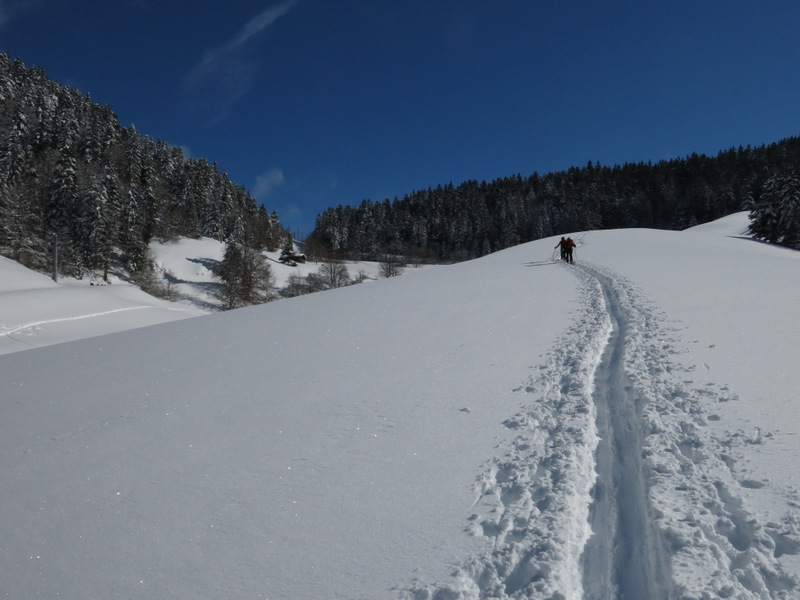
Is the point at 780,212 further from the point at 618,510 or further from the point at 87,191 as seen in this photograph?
the point at 87,191

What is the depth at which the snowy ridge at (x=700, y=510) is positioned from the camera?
8.76 ft

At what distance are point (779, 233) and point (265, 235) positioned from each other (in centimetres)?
8043

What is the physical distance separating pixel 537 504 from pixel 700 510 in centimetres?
129

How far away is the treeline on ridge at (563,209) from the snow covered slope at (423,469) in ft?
317

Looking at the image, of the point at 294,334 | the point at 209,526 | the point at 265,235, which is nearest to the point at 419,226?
the point at 265,235

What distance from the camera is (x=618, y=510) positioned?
3535mm

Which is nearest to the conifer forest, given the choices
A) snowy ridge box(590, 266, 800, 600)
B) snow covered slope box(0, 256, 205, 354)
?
snow covered slope box(0, 256, 205, 354)

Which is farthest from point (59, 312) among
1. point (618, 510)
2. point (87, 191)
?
point (618, 510)

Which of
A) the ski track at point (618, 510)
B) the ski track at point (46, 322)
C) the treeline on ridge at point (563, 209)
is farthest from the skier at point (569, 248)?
the treeline on ridge at point (563, 209)

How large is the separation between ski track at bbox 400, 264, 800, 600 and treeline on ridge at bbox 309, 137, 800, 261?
327 feet

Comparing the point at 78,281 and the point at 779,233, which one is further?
the point at 78,281

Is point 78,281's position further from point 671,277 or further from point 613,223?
point 613,223

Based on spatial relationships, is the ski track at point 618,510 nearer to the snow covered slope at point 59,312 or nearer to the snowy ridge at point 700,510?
the snowy ridge at point 700,510

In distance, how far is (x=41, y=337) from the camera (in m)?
21.9
